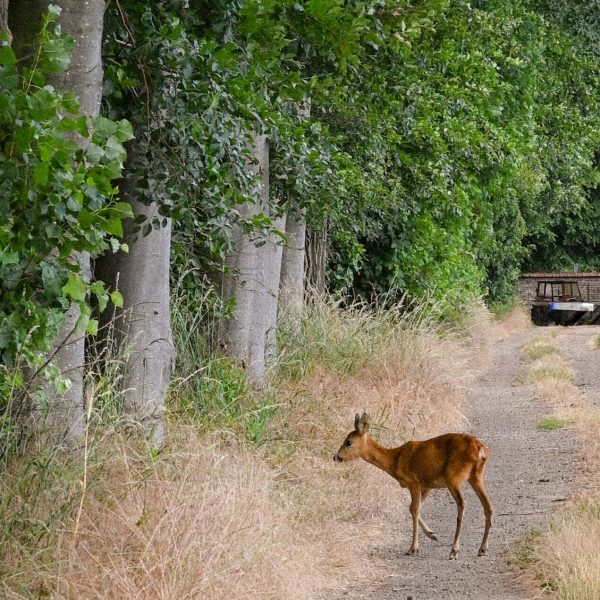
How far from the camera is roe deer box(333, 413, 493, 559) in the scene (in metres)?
8.83

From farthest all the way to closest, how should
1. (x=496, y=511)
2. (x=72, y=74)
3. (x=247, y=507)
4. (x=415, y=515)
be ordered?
1. (x=496, y=511)
2. (x=415, y=515)
3. (x=247, y=507)
4. (x=72, y=74)

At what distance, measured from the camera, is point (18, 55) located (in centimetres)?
691

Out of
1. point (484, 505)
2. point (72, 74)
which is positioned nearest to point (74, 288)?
point (72, 74)

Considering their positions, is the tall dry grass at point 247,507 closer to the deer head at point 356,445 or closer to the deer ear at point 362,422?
the deer head at point 356,445

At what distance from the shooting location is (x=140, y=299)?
28.9 ft

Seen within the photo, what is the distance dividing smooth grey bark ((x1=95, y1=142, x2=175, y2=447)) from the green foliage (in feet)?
8.32

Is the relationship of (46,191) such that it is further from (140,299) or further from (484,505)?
(484,505)

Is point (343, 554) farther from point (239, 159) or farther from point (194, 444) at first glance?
point (239, 159)

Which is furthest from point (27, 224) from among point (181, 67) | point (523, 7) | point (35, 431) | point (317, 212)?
point (523, 7)

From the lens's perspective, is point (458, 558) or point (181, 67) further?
point (458, 558)

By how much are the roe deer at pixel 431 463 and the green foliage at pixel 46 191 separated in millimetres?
3690

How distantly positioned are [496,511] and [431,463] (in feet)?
5.27

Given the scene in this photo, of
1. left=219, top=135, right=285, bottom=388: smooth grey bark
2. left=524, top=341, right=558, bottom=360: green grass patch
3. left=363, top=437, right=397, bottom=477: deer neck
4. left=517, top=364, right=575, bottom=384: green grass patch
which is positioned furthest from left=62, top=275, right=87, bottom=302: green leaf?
left=524, top=341, right=558, bottom=360: green grass patch

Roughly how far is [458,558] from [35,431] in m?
3.43
